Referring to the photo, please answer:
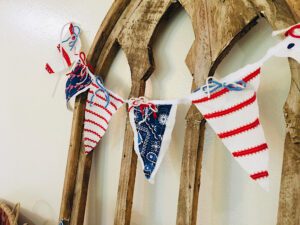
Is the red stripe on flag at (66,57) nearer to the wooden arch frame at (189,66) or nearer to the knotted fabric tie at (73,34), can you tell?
the knotted fabric tie at (73,34)

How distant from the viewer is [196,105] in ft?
2.39

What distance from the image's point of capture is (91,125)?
1028 mm

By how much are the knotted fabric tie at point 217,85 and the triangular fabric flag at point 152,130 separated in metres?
0.11

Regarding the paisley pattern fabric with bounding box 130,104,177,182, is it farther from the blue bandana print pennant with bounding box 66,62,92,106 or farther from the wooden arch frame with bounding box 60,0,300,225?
the blue bandana print pennant with bounding box 66,62,92,106

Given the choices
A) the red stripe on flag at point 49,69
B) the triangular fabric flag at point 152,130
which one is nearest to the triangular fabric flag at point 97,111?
the triangular fabric flag at point 152,130

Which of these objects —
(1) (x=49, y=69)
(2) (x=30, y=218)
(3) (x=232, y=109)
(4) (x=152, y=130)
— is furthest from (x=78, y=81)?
(2) (x=30, y=218)

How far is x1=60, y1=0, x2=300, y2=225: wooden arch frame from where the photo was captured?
2.03ft

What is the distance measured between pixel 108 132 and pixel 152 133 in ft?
0.90

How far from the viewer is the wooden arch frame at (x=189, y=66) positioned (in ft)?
2.03

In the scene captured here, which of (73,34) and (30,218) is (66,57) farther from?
(30,218)

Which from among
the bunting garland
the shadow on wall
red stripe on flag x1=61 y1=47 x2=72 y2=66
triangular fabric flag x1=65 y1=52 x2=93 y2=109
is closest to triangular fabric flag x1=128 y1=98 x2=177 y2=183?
the bunting garland

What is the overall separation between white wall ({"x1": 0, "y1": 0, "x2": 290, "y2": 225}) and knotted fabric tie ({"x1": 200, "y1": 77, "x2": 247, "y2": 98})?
4.1 inches

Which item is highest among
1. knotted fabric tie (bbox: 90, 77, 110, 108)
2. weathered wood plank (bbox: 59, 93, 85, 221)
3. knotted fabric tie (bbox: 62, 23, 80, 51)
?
knotted fabric tie (bbox: 62, 23, 80, 51)

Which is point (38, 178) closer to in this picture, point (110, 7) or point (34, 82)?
point (34, 82)
